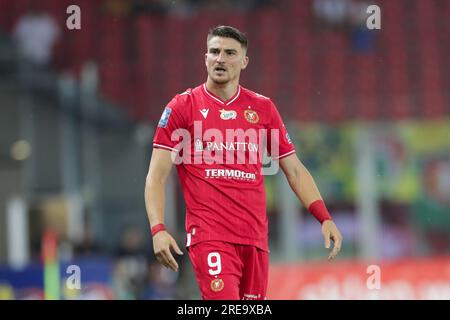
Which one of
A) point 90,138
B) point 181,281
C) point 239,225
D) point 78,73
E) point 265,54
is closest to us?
point 239,225

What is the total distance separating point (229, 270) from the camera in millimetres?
5328

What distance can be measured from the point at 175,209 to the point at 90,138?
1377 millimetres

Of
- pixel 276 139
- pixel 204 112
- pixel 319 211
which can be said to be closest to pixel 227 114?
pixel 204 112

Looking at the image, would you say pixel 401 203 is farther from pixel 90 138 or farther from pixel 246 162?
pixel 246 162

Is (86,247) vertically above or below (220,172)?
below

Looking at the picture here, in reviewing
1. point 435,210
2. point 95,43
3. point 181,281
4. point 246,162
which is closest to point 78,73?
point 95,43

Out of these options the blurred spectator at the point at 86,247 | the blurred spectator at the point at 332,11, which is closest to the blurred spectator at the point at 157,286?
the blurred spectator at the point at 86,247

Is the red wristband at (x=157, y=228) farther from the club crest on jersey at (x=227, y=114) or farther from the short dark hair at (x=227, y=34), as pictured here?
the short dark hair at (x=227, y=34)

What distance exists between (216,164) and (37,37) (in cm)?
1018

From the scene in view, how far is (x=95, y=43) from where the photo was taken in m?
15.3

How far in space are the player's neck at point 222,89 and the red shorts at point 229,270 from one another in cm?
78

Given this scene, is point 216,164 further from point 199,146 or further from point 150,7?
point 150,7

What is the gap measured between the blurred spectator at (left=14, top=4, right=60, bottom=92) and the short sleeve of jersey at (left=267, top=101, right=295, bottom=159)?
29.2ft
